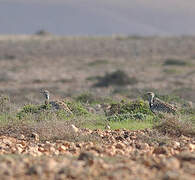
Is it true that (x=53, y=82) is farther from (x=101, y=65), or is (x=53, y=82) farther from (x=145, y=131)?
(x=145, y=131)

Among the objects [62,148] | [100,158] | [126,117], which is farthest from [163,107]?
[100,158]

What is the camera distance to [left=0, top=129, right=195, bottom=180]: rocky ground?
6496mm

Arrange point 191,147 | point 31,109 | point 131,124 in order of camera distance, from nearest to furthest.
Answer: point 191,147, point 131,124, point 31,109

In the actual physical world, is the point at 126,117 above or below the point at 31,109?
below

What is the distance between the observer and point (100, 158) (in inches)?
294

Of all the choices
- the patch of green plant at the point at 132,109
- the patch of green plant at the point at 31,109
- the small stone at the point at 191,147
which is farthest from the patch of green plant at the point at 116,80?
the small stone at the point at 191,147

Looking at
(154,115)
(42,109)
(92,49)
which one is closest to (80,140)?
A: (42,109)

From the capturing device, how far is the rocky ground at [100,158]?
256 inches

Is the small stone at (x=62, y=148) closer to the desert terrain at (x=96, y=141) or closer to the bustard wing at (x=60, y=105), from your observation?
the desert terrain at (x=96, y=141)

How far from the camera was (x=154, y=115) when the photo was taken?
500 inches

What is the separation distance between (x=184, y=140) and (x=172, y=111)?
2.23 m

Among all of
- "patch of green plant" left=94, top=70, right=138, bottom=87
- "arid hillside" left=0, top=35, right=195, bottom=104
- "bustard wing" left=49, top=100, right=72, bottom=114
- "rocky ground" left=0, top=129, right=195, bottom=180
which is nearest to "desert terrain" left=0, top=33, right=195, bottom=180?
"rocky ground" left=0, top=129, right=195, bottom=180

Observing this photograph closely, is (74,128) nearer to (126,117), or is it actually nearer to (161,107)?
(126,117)

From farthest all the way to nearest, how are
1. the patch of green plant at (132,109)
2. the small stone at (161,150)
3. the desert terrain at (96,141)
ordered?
1. the patch of green plant at (132,109)
2. the small stone at (161,150)
3. the desert terrain at (96,141)
